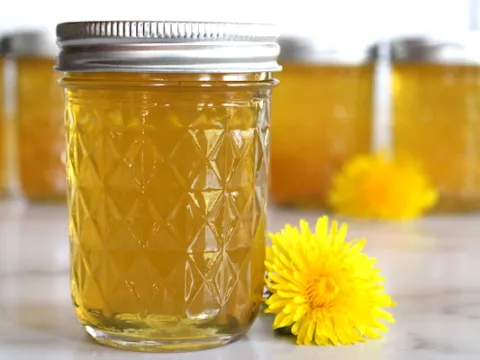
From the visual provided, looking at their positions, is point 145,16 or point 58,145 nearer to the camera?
point 58,145

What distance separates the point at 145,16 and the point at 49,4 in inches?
9.0

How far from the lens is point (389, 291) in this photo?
1.02 meters

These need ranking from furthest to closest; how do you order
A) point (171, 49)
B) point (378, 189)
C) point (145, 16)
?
point (145, 16)
point (378, 189)
point (171, 49)

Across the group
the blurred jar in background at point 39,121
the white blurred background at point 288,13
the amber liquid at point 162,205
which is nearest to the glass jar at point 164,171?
the amber liquid at point 162,205

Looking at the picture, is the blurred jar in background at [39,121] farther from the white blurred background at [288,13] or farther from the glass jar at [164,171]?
the glass jar at [164,171]

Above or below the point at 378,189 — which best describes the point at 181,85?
above

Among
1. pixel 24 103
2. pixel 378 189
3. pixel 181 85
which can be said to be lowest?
pixel 378 189

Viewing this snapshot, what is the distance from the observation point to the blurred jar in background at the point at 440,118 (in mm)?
1569

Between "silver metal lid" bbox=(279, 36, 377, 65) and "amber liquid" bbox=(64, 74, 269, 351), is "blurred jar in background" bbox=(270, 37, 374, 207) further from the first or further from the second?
"amber liquid" bbox=(64, 74, 269, 351)

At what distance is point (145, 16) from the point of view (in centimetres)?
189

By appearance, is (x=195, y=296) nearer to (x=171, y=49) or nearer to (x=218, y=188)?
(x=218, y=188)

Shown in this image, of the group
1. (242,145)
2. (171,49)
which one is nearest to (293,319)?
(242,145)

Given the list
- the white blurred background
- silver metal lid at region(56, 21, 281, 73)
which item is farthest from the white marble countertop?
the white blurred background

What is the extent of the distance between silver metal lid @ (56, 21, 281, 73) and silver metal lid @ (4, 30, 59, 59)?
0.91 meters
